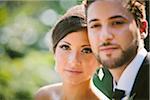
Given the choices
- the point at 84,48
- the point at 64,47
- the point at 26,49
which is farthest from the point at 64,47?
the point at 26,49

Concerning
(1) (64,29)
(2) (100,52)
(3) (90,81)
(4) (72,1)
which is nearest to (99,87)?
(3) (90,81)

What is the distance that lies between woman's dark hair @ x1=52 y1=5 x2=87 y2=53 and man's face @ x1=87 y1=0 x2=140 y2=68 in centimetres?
4

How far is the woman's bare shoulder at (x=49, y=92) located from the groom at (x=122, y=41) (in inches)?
7.7

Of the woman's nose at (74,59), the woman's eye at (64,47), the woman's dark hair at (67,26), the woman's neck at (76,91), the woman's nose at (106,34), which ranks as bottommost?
the woman's neck at (76,91)

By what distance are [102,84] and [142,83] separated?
0.71ft

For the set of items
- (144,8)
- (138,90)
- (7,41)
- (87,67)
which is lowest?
(138,90)

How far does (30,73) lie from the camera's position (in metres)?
2.02

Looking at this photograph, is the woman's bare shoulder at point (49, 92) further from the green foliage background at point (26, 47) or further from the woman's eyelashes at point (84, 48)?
the woman's eyelashes at point (84, 48)

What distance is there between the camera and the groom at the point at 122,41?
198cm

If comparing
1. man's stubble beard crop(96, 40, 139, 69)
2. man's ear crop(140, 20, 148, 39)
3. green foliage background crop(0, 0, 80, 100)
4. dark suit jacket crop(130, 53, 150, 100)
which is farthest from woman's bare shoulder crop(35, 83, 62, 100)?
man's ear crop(140, 20, 148, 39)

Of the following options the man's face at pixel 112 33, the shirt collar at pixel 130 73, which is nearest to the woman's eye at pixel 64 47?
the man's face at pixel 112 33

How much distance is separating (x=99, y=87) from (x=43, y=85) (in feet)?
1.00

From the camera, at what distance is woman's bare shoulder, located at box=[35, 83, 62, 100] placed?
6.66 ft

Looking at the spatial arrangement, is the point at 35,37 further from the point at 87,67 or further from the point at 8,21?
the point at 87,67
